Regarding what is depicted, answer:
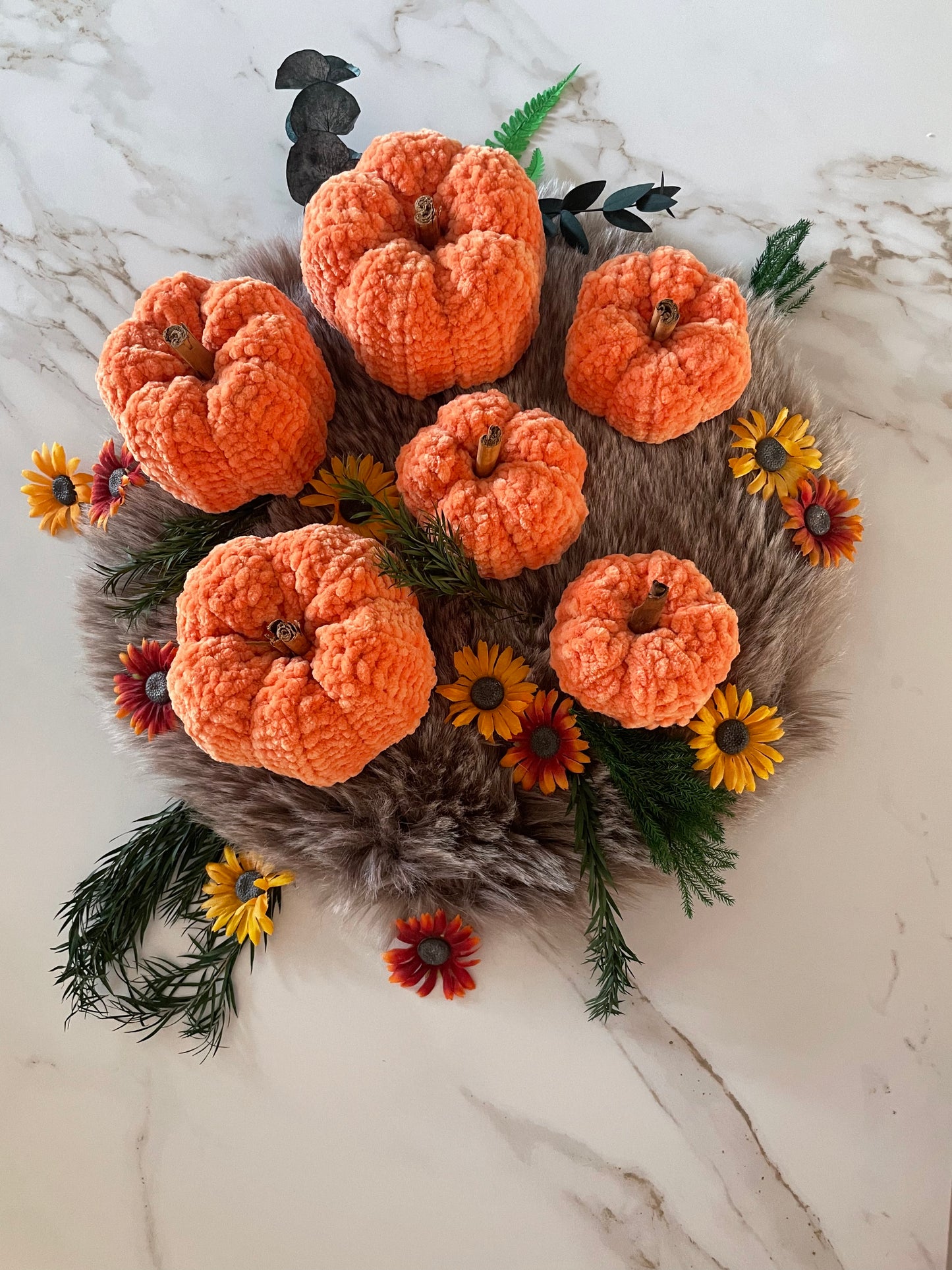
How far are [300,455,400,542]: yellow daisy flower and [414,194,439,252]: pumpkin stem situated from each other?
0.17m

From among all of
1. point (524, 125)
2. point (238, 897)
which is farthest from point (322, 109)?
point (238, 897)

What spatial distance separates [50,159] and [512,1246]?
1.13 metres

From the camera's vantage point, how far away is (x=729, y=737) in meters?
0.66

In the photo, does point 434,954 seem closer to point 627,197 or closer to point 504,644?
point 504,644

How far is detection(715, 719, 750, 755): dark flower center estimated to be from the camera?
26.0 inches

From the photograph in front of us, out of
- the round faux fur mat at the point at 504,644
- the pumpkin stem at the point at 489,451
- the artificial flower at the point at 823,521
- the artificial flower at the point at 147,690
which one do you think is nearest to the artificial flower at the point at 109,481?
the round faux fur mat at the point at 504,644

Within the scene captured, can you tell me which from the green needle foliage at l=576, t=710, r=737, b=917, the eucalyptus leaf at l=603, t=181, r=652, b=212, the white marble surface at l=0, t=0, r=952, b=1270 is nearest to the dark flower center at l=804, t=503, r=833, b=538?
the white marble surface at l=0, t=0, r=952, b=1270

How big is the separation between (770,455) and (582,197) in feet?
1.00

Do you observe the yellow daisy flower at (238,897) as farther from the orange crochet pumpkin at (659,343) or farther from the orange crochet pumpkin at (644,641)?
the orange crochet pumpkin at (659,343)

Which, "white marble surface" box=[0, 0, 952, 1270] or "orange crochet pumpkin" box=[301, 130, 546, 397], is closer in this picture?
"orange crochet pumpkin" box=[301, 130, 546, 397]

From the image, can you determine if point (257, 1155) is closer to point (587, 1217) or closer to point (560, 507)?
point (587, 1217)

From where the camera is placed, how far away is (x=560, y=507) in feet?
1.92

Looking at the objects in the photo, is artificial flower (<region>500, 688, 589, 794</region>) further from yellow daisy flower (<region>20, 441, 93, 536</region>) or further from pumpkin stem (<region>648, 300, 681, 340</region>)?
yellow daisy flower (<region>20, 441, 93, 536</region>)

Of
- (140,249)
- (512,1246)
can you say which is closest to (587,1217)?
(512,1246)
